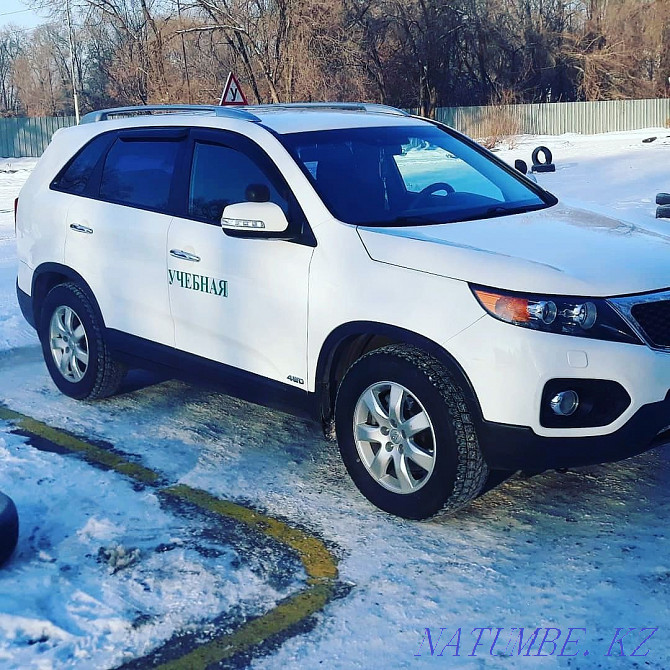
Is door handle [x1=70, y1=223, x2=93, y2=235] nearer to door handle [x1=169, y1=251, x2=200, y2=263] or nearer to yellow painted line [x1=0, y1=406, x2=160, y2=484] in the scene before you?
door handle [x1=169, y1=251, x2=200, y2=263]

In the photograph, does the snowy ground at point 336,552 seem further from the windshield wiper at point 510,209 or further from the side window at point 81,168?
the side window at point 81,168

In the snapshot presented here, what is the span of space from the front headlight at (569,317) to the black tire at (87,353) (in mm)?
2940

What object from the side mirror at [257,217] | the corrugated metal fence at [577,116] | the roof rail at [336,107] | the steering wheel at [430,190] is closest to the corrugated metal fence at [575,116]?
the corrugated metal fence at [577,116]

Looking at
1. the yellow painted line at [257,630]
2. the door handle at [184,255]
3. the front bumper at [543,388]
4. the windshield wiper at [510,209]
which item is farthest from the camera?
the door handle at [184,255]

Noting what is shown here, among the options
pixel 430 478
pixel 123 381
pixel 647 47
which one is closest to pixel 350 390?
pixel 430 478

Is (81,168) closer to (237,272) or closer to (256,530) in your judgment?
(237,272)

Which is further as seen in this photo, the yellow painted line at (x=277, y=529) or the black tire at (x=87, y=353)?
the black tire at (x=87, y=353)

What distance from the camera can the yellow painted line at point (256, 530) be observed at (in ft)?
10.6

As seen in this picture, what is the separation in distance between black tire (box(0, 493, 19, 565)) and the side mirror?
Result: 5.34ft

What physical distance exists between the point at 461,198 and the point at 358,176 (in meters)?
0.57

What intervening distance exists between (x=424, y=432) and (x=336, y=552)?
631 millimetres

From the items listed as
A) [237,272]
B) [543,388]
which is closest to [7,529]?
[237,272]

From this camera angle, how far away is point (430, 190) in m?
5.06

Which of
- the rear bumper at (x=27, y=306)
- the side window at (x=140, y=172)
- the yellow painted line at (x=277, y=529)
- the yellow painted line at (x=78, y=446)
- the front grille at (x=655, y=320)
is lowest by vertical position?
the yellow painted line at (x=277, y=529)
